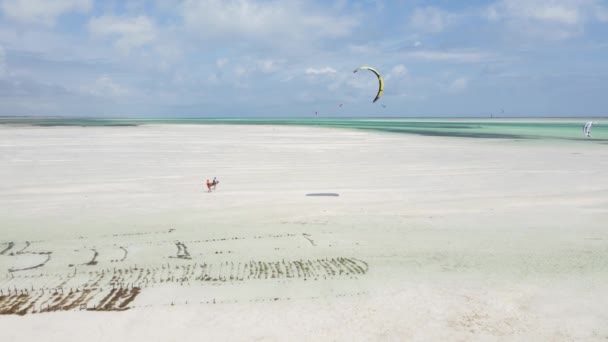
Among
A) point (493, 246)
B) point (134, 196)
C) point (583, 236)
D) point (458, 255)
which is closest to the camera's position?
point (458, 255)

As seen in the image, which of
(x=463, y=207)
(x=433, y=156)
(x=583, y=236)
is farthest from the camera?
(x=433, y=156)

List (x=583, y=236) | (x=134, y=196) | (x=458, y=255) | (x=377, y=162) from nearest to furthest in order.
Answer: (x=458, y=255) → (x=583, y=236) → (x=134, y=196) → (x=377, y=162)

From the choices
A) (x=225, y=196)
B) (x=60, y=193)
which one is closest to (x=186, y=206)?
(x=225, y=196)

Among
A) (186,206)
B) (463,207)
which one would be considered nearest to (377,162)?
(463,207)

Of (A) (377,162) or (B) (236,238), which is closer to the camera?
(B) (236,238)

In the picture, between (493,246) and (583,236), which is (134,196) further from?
(583,236)

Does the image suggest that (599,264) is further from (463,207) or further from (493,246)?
(463,207)
